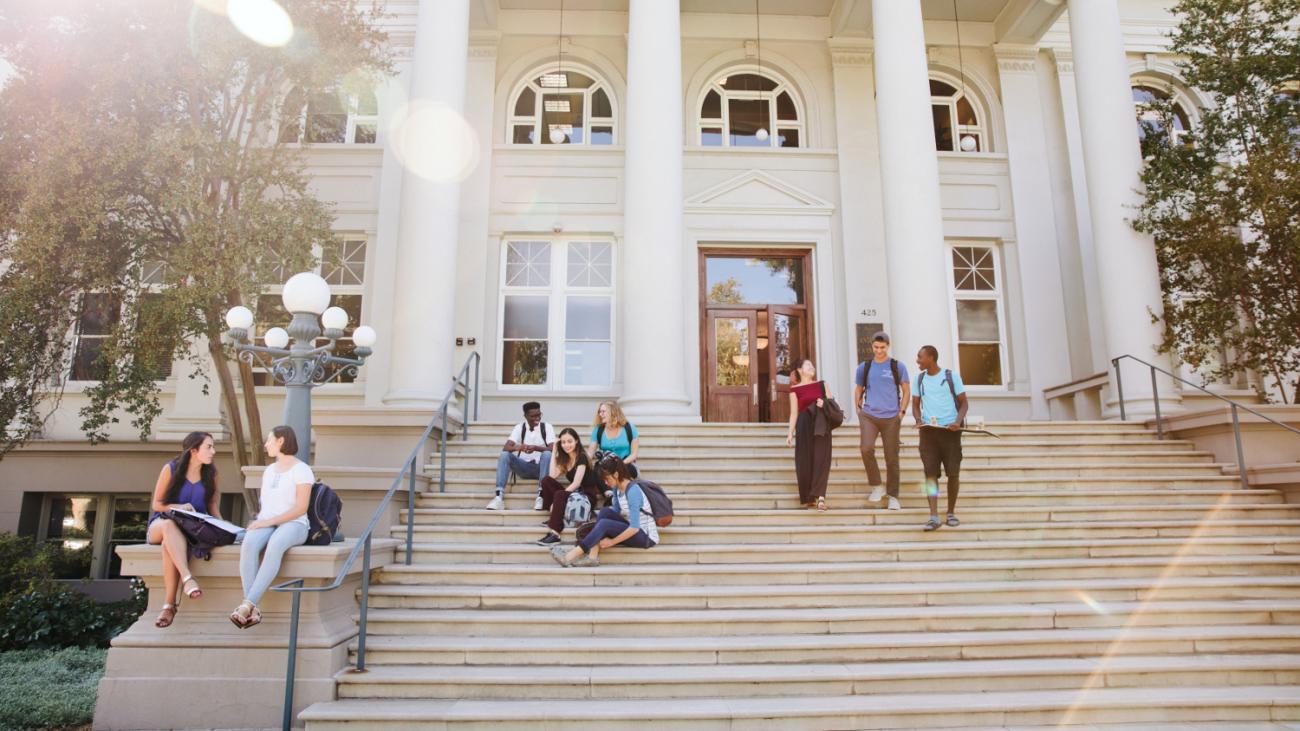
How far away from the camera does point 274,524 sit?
5.49 m

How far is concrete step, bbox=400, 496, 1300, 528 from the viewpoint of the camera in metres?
7.82

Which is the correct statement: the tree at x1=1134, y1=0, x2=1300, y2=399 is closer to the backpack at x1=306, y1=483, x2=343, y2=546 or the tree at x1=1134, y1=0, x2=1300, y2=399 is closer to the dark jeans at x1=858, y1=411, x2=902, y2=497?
the dark jeans at x1=858, y1=411, x2=902, y2=497

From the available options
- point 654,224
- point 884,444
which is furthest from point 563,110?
point 884,444

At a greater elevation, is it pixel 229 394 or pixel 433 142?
pixel 433 142

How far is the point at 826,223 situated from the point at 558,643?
446 inches

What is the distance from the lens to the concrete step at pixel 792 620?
6.01 metres

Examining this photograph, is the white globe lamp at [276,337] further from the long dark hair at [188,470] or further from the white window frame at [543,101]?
the white window frame at [543,101]

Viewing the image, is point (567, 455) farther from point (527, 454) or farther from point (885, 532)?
point (885, 532)

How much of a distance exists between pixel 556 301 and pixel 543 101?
4.32 m

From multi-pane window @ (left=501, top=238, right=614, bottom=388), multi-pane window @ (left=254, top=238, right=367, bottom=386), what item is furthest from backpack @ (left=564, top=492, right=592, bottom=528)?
multi-pane window @ (left=254, top=238, right=367, bottom=386)

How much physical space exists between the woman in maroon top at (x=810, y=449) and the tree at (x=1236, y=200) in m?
6.81

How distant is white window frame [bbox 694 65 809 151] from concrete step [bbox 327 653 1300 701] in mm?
11923

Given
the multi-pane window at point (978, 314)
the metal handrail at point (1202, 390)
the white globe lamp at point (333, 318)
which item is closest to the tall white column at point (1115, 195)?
the metal handrail at point (1202, 390)

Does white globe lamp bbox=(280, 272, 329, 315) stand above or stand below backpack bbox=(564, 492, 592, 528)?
above
